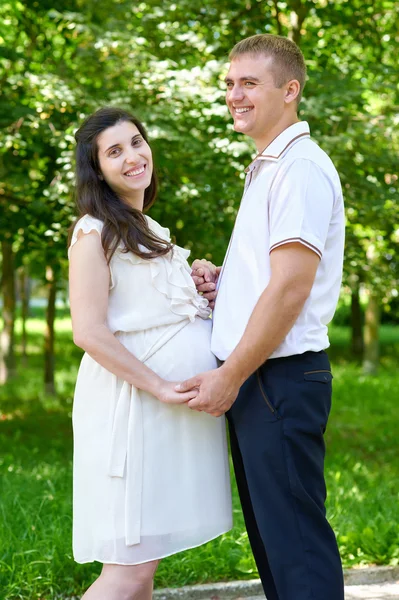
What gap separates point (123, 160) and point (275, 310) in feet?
2.61

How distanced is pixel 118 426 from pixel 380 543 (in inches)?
90.1

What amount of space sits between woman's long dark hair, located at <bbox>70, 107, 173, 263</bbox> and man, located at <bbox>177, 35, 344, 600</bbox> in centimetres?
29

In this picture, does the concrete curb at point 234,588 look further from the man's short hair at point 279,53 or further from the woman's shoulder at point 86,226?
the man's short hair at point 279,53

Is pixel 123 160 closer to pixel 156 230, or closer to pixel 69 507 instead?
pixel 156 230

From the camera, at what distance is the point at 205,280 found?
2.92 meters

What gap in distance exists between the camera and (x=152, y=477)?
2586 mm

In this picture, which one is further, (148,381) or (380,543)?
(380,543)

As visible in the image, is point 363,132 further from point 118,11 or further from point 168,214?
point 118,11

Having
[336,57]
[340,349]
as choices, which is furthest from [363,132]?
[340,349]

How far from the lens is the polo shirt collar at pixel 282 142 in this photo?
2525mm

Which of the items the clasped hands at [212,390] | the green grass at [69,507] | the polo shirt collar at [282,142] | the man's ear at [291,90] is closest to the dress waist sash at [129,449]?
the clasped hands at [212,390]

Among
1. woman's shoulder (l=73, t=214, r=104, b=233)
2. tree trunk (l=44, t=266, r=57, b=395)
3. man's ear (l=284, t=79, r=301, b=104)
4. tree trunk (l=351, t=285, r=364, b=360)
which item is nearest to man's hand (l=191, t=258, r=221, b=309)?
woman's shoulder (l=73, t=214, r=104, b=233)

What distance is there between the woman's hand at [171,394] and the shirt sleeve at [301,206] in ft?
1.73

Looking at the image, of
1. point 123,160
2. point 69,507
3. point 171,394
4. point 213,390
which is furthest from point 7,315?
point 213,390
